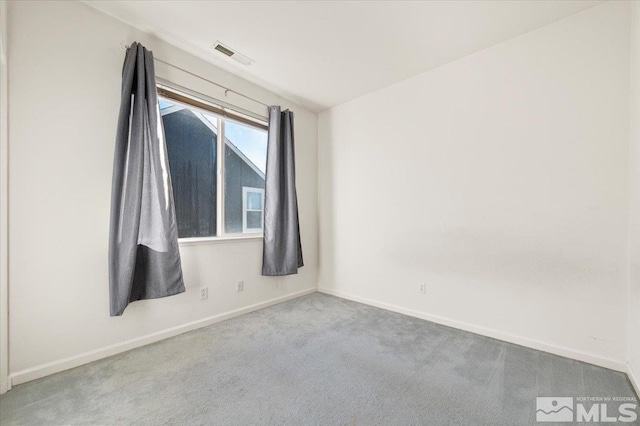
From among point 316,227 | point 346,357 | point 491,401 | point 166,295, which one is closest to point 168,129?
point 166,295

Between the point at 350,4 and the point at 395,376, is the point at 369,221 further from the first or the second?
the point at 350,4

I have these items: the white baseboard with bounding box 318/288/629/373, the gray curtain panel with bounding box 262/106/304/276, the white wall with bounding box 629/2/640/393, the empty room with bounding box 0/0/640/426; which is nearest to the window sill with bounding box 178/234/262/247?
the empty room with bounding box 0/0/640/426

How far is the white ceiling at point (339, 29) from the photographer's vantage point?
1.96 meters

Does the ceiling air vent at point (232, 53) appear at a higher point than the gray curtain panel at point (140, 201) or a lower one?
higher

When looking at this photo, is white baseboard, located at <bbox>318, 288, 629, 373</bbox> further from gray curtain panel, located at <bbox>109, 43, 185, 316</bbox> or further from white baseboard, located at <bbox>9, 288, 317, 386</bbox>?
gray curtain panel, located at <bbox>109, 43, 185, 316</bbox>

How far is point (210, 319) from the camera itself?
264cm

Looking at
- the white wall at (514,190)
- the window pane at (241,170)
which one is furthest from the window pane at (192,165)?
the white wall at (514,190)

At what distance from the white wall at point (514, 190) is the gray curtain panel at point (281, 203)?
90 centimetres

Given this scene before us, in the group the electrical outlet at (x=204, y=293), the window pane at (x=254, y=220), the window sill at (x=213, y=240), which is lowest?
the electrical outlet at (x=204, y=293)

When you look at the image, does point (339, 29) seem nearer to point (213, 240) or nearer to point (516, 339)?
point (213, 240)

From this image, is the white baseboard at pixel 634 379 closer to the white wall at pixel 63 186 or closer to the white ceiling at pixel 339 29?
the white ceiling at pixel 339 29

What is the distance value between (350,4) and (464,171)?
172cm

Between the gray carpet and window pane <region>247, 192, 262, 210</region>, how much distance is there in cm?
142

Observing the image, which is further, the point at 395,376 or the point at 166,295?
the point at 166,295
